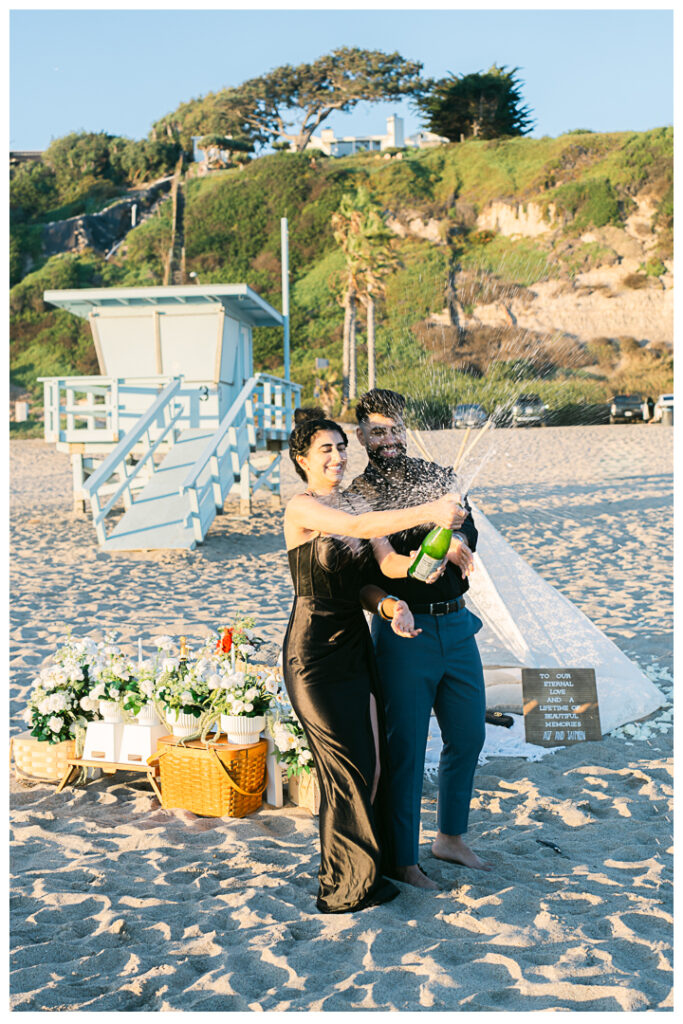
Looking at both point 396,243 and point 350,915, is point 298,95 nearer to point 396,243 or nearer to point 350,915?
point 396,243

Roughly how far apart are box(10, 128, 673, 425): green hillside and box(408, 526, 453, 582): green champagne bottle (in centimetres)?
3798

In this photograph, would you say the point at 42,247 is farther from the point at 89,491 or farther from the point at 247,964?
the point at 247,964

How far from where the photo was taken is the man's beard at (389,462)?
Answer: 3344 millimetres

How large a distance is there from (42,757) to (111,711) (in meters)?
0.52

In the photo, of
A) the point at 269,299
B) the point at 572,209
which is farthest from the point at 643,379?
the point at 269,299

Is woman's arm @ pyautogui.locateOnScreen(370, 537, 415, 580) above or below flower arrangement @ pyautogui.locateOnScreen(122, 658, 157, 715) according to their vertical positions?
above

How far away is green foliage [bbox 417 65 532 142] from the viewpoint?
57938mm

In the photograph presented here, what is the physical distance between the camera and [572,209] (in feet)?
156

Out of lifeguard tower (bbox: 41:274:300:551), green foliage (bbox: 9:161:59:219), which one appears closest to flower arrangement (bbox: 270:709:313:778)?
lifeguard tower (bbox: 41:274:300:551)

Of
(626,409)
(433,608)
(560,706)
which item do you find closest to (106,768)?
(433,608)

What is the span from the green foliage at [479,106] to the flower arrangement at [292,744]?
60.4 m

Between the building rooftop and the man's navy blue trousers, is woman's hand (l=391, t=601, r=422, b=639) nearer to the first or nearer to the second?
the man's navy blue trousers

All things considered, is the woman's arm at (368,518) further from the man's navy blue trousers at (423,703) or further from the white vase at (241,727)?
the white vase at (241,727)

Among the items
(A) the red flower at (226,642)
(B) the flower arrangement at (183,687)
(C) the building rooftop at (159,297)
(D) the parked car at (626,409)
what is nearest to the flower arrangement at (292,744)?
(B) the flower arrangement at (183,687)
